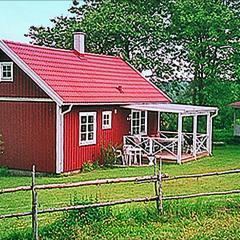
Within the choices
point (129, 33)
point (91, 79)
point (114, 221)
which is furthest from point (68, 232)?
point (129, 33)

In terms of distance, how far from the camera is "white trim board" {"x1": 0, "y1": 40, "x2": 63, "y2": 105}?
19.0 metres

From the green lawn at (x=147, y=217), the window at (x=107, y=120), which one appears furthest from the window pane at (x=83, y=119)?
the green lawn at (x=147, y=217)

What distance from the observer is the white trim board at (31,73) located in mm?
18953

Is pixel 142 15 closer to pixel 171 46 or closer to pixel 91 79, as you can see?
pixel 171 46

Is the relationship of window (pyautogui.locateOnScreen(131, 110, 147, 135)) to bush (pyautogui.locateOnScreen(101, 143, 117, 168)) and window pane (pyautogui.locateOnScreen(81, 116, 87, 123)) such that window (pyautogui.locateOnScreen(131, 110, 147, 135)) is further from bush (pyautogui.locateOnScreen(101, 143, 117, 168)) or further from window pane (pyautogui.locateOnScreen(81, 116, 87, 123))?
window pane (pyautogui.locateOnScreen(81, 116, 87, 123))

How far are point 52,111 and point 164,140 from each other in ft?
17.3

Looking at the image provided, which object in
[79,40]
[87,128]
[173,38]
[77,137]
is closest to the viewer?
[77,137]

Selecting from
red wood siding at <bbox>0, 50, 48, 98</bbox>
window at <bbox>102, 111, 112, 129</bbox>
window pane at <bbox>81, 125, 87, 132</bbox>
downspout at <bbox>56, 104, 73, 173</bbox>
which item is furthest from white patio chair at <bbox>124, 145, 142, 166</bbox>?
red wood siding at <bbox>0, 50, 48, 98</bbox>

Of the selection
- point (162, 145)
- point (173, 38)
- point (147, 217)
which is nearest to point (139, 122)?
point (162, 145)

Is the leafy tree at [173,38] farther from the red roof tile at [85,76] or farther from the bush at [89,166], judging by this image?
the bush at [89,166]

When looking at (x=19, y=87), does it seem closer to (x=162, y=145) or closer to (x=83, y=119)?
(x=83, y=119)

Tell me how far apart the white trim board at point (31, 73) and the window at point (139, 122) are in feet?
17.4

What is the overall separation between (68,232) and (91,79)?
13628 mm

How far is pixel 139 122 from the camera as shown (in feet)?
78.7
